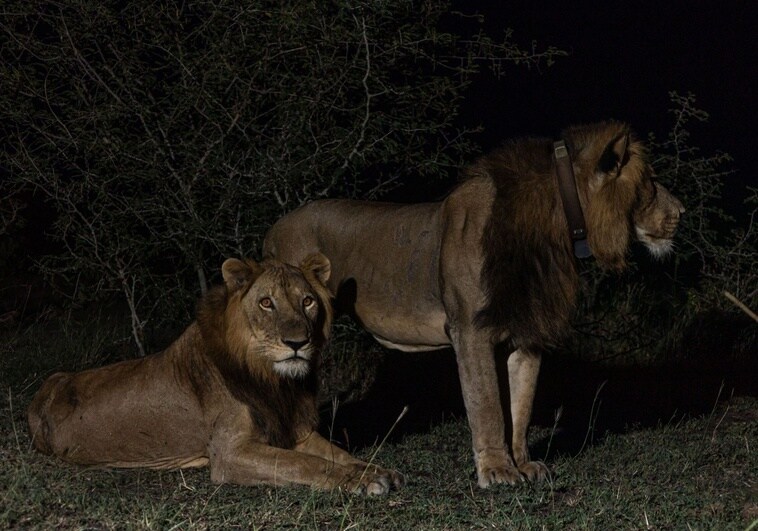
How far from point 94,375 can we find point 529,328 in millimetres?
1911

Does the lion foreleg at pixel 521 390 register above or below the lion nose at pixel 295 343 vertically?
below

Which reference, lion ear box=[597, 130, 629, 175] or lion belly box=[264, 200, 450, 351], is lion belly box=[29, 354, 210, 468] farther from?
lion ear box=[597, 130, 629, 175]

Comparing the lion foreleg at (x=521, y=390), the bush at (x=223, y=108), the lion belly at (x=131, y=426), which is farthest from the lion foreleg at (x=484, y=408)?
the bush at (x=223, y=108)

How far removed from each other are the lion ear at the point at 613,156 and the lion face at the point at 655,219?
0.66 feet

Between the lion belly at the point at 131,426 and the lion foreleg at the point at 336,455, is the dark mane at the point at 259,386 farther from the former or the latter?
the lion belly at the point at 131,426

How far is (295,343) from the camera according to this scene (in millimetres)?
4473

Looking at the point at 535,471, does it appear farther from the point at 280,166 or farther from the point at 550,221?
the point at 280,166

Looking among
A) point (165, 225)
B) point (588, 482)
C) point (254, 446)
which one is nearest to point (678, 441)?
point (588, 482)

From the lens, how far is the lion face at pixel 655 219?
4.76m

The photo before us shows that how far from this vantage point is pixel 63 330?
8.34 metres

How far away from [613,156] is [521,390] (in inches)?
43.8

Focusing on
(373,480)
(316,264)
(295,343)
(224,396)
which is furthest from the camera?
(316,264)

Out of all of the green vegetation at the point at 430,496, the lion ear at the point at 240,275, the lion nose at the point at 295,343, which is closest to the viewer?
the green vegetation at the point at 430,496

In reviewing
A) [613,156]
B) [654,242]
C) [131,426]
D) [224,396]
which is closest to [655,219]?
[654,242]
